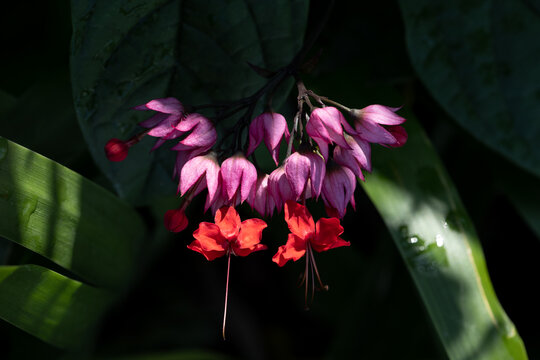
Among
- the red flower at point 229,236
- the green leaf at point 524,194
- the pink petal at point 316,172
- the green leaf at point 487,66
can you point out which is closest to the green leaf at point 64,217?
the red flower at point 229,236

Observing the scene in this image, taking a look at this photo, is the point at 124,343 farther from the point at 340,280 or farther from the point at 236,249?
the point at 236,249

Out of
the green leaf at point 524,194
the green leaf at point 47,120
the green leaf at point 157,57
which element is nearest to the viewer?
the green leaf at point 157,57

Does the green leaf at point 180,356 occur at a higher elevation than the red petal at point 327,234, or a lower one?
lower

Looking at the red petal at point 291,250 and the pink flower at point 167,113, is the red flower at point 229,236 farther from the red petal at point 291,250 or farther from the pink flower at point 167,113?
the pink flower at point 167,113

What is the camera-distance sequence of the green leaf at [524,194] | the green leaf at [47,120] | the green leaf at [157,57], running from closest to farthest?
the green leaf at [157,57] < the green leaf at [47,120] < the green leaf at [524,194]

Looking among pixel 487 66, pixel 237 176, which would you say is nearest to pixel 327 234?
pixel 237 176
